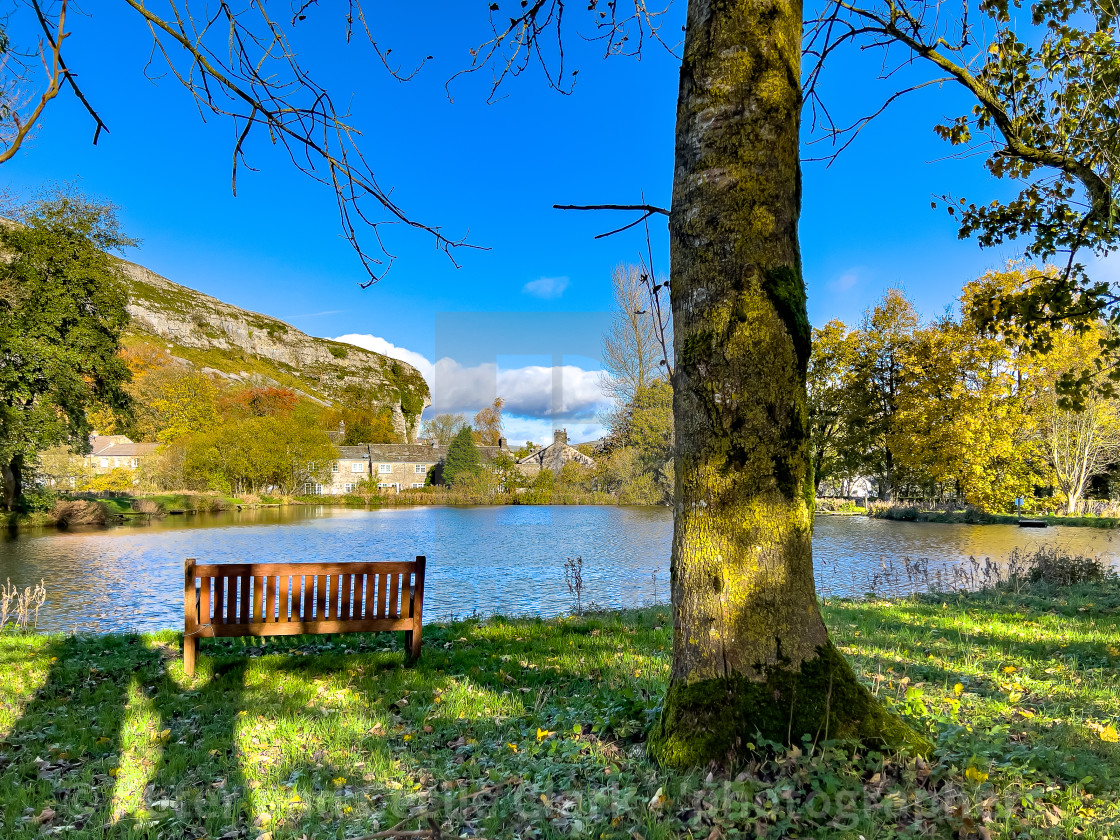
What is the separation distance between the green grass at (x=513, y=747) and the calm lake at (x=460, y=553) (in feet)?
12.7

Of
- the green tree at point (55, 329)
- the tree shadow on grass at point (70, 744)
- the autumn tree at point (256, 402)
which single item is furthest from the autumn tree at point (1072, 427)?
the autumn tree at point (256, 402)

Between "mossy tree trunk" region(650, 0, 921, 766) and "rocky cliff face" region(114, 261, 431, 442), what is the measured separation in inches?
4093

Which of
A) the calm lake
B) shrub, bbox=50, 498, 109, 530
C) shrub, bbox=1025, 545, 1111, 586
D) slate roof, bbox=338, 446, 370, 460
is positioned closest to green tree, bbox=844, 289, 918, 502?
the calm lake

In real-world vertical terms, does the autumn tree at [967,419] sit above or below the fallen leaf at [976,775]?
above

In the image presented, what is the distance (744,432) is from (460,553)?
1483cm

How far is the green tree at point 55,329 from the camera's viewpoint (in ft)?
66.2

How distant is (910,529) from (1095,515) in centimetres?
1015

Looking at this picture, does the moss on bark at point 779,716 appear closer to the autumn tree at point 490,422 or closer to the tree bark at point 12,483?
the tree bark at point 12,483

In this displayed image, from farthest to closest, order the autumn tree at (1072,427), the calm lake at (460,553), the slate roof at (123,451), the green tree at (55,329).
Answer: the slate roof at (123,451) → the autumn tree at (1072,427) → the green tree at (55,329) → the calm lake at (460,553)

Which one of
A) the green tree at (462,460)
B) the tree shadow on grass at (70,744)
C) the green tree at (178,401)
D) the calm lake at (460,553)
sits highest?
the green tree at (178,401)

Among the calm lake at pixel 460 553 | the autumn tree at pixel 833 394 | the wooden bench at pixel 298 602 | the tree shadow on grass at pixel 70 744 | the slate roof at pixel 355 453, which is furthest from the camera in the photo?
the slate roof at pixel 355 453

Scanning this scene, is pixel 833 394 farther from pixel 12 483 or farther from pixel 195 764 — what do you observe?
pixel 12 483

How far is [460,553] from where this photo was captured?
54.5 feet

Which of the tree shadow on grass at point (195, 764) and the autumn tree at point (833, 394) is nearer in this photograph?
the tree shadow on grass at point (195, 764)
